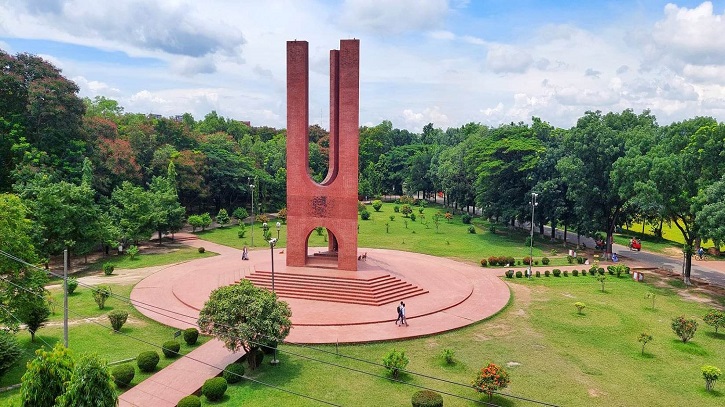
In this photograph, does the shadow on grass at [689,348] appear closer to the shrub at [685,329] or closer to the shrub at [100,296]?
the shrub at [685,329]

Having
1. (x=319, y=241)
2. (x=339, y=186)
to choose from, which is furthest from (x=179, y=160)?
(x=339, y=186)

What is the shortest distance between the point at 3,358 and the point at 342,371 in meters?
10.9

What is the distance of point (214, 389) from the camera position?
14578mm

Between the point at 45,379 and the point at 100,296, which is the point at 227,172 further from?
the point at 45,379

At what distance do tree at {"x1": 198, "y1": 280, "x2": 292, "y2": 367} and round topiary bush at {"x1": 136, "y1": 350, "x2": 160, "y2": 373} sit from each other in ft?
6.31

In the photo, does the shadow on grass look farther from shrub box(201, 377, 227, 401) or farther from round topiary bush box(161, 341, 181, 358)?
round topiary bush box(161, 341, 181, 358)

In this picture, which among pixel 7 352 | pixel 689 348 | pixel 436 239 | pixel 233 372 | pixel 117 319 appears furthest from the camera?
pixel 436 239

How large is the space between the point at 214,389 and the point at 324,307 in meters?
9.14

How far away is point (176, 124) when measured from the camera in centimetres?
5703

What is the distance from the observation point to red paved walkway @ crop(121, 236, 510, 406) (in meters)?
16.5

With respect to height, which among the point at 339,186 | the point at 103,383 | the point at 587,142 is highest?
the point at 587,142

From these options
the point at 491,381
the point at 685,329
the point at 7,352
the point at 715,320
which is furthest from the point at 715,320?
the point at 7,352

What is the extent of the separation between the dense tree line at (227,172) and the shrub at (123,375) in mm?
13889

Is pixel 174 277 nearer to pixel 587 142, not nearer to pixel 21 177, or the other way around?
pixel 21 177
